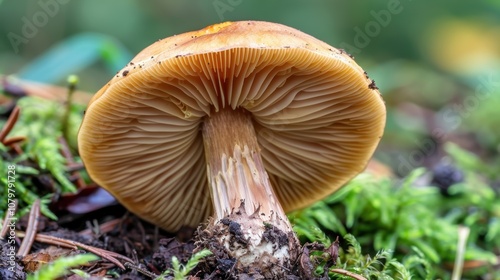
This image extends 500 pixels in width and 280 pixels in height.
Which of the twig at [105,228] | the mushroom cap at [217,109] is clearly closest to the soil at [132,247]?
the twig at [105,228]

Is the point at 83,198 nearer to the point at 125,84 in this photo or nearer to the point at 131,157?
the point at 131,157

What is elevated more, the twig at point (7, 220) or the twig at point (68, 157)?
the twig at point (68, 157)

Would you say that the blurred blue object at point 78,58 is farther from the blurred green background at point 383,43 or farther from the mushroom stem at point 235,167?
the mushroom stem at point 235,167

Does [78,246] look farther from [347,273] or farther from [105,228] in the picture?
[347,273]

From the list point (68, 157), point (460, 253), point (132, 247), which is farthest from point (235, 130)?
point (460, 253)

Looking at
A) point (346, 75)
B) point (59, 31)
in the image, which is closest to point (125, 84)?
point (346, 75)

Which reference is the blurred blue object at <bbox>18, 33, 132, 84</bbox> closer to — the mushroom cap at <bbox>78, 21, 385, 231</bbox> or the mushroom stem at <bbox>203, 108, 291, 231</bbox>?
the mushroom cap at <bbox>78, 21, 385, 231</bbox>
